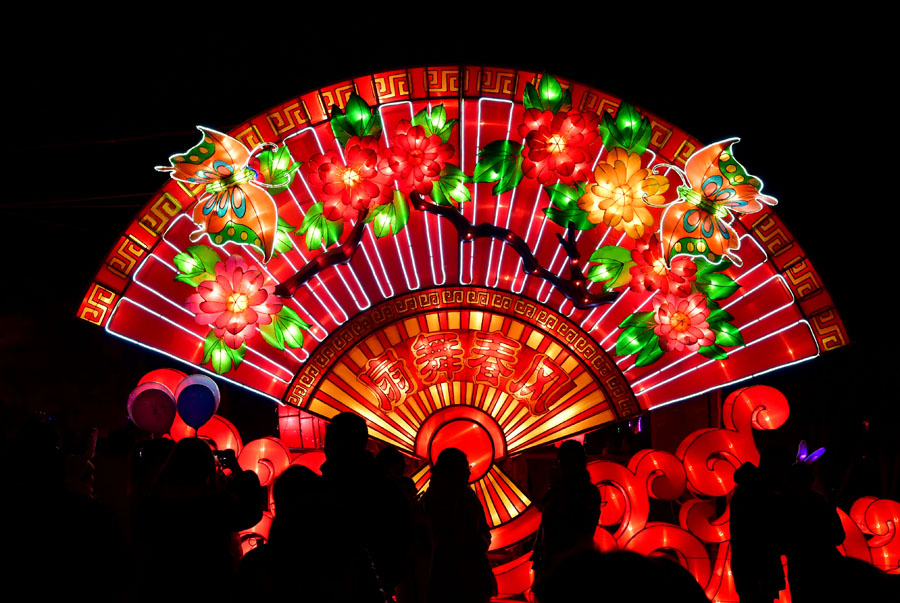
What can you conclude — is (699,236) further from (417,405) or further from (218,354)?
(218,354)

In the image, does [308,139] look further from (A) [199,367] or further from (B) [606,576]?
(B) [606,576]

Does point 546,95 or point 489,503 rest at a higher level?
point 546,95

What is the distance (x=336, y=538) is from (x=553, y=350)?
3.57 meters

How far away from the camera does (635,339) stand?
5.16 metres

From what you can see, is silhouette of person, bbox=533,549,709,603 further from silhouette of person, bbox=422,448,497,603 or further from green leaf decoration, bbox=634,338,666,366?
green leaf decoration, bbox=634,338,666,366

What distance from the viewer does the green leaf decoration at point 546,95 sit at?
4.93 m

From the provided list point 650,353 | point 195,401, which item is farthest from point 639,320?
point 195,401

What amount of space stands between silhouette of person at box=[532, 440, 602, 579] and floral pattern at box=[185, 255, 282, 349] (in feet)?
7.94

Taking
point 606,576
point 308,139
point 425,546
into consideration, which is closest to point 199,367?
point 308,139

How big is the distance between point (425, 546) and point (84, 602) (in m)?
1.99

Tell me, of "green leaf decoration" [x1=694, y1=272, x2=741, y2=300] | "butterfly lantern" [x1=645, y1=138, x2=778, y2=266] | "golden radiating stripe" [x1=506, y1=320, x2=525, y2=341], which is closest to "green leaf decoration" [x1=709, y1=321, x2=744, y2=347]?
"green leaf decoration" [x1=694, y1=272, x2=741, y2=300]

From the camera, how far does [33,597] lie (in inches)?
78.0

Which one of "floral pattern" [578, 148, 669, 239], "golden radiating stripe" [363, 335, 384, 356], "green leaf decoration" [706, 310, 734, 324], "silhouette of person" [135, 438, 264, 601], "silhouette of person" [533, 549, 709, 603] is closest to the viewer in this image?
"silhouette of person" [533, 549, 709, 603]

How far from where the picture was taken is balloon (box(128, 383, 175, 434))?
473 cm
